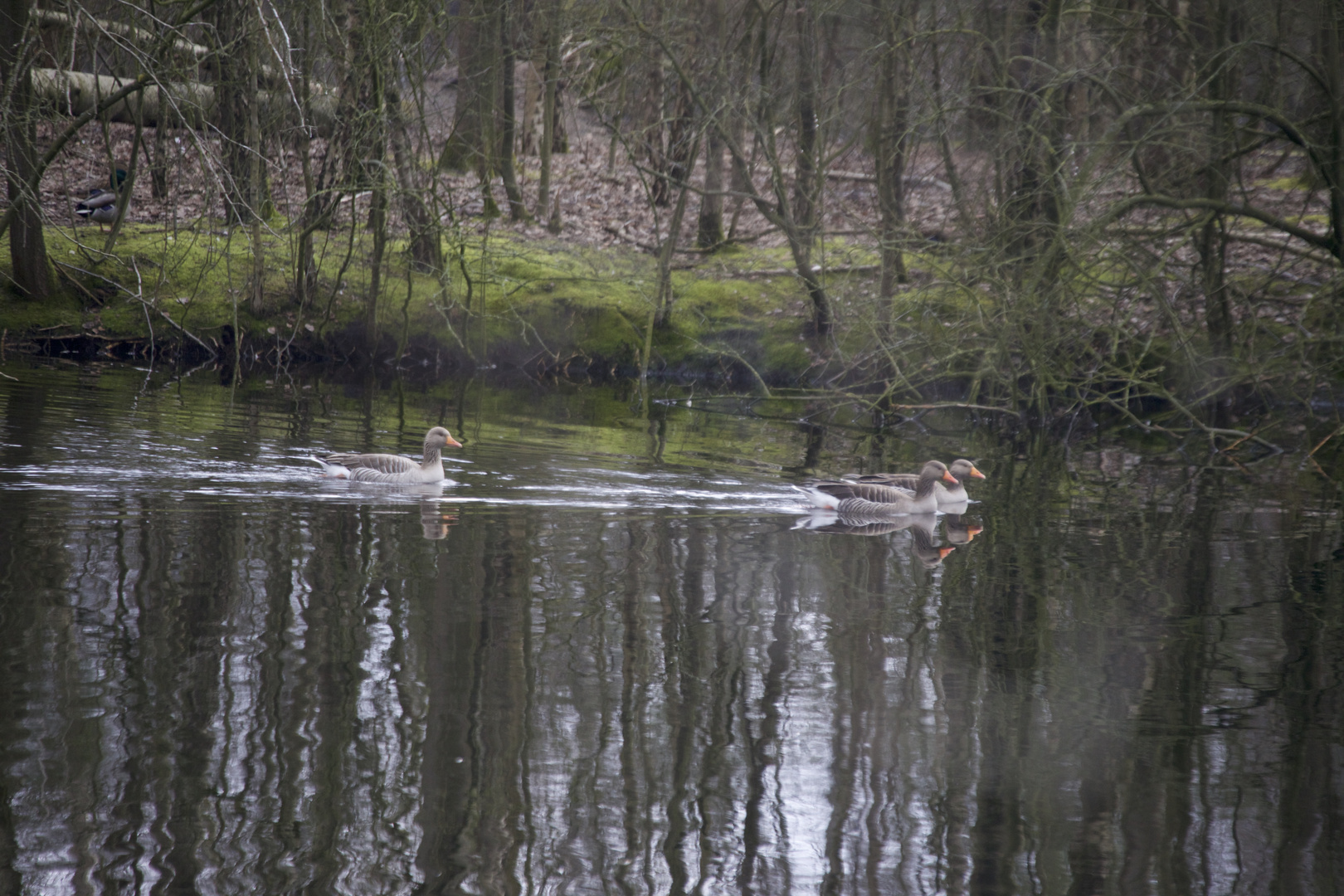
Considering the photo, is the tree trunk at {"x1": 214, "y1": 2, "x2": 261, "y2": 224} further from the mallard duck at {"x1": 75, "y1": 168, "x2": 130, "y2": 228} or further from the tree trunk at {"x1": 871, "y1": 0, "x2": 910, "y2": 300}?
the tree trunk at {"x1": 871, "y1": 0, "x2": 910, "y2": 300}

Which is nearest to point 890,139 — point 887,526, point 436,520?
point 887,526

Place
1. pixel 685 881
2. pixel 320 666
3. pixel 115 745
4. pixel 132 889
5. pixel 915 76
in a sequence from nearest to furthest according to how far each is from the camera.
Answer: pixel 132 889 → pixel 685 881 → pixel 115 745 → pixel 320 666 → pixel 915 76

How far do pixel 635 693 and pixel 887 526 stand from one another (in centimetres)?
558

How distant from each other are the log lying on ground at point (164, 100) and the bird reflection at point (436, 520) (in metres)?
3.33

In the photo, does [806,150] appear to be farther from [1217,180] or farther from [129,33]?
[129,33]

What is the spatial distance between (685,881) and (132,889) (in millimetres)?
1850

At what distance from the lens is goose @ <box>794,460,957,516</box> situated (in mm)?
11016

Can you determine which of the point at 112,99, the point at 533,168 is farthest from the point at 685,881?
the point at 533,168

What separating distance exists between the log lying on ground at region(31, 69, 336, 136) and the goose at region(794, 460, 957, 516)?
6.05 metres

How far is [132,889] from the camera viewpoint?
3914 millimetres

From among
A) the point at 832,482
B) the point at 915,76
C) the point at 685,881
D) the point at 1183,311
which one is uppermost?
the point at 915,76

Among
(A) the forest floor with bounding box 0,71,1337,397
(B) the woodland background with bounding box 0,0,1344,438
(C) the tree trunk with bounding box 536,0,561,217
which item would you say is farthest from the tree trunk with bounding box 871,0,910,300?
(C) the tree trunk with bounding box 536,0,561,217

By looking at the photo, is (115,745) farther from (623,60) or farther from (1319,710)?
(623,60)

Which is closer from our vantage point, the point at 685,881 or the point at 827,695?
the point at 685,881
